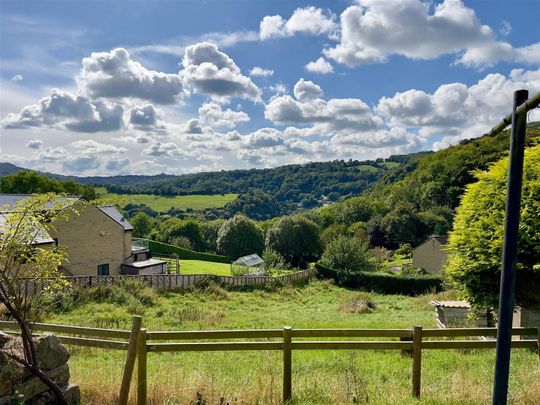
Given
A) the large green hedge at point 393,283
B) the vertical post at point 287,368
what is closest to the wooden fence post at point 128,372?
the vertical post at point 287,368

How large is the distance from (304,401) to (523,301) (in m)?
5.24

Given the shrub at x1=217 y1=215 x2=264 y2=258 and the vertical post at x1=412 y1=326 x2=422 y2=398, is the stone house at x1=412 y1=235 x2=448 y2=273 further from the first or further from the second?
the vertical post at x1=412 y1=326 x2=422 y2=398

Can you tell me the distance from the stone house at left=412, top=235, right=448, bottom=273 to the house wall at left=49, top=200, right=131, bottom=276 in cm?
3295

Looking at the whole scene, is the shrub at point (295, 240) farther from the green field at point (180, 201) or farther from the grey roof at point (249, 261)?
the green field at point (180, 201)

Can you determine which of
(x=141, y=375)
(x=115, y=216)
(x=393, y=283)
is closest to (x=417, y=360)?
(x=141, y=375)

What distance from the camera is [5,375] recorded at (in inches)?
203

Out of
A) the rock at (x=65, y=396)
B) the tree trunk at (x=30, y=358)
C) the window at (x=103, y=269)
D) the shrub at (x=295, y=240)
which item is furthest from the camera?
the shrub at (x=295, y=240)

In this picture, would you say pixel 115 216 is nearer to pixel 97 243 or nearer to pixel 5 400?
pixel 97 243

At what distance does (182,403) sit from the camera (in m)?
6.34

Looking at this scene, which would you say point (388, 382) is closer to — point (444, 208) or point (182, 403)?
point (182, 403)

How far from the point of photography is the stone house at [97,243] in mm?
32344

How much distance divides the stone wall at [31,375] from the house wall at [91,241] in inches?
1061

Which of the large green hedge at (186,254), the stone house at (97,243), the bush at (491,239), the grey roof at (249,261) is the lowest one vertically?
the large green hedge at (186,254)

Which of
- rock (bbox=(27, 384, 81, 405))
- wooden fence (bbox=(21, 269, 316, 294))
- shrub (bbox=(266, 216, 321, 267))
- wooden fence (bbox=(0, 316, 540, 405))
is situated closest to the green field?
shrub (bbox=(266, 216, 321, 267))
